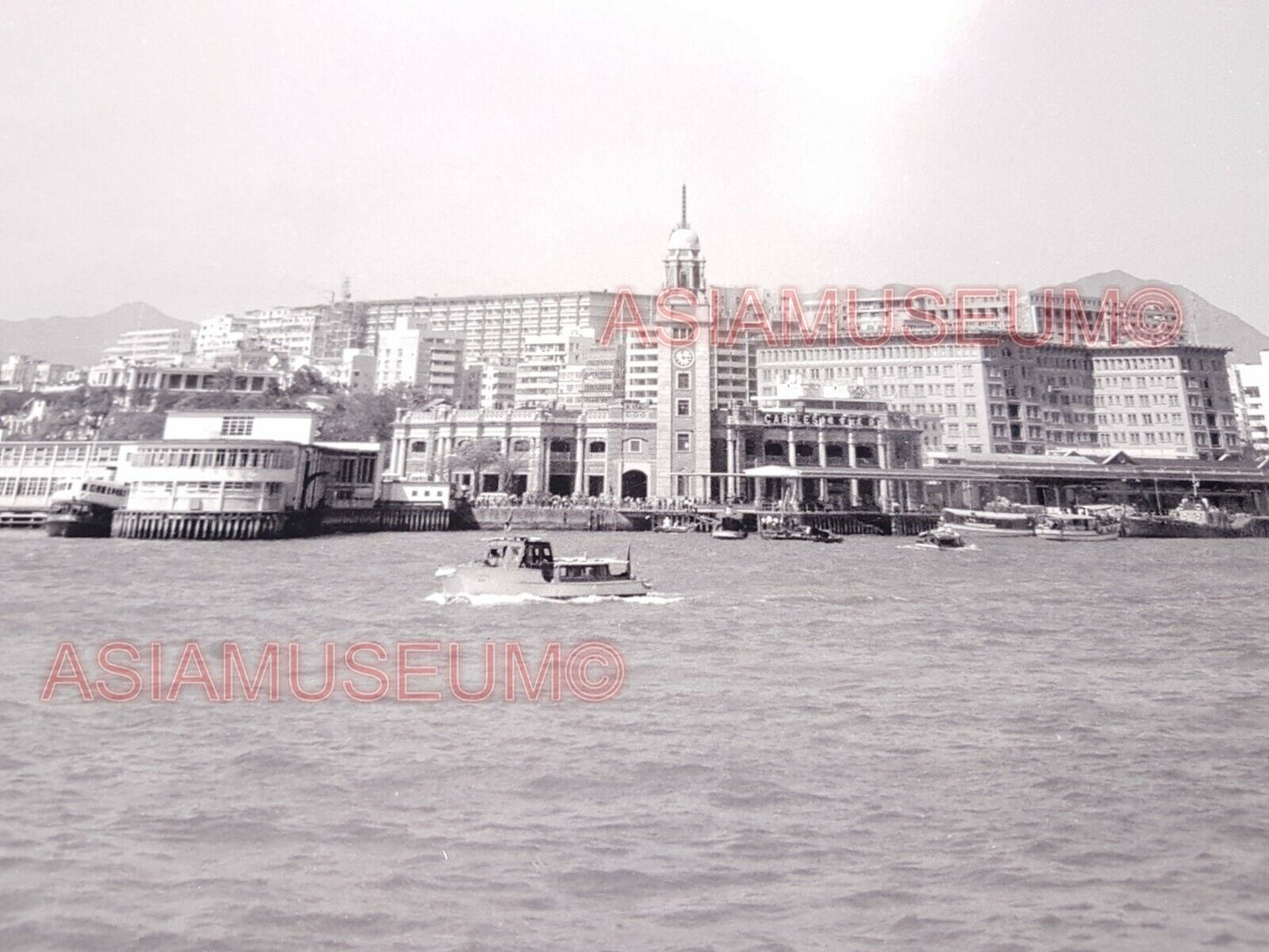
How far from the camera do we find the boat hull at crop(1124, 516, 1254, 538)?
211ft

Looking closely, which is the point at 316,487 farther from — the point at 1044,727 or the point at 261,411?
the point at 1044,727

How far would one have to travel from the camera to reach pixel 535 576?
76.2ft

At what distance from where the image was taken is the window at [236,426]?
55.1m

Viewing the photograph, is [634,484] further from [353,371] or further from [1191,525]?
[353,371]

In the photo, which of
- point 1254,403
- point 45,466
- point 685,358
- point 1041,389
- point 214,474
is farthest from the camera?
point 1254,403

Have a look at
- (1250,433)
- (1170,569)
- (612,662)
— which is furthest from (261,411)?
(1250,433)

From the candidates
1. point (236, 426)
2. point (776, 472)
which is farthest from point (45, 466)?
point (776, 472)

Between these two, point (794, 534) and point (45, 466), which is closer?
point (45, 466)

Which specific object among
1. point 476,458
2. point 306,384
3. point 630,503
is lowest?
point 630,503

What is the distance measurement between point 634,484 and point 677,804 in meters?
73.9

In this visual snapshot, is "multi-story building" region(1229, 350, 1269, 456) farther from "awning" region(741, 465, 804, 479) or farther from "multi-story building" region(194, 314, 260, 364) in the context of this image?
"multi-story building" region(194, 314, 260, 364)

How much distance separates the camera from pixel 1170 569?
121ft

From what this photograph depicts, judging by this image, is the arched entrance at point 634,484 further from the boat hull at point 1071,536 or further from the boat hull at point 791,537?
the boat hull at point 1071,536

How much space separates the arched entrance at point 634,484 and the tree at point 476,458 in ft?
39.7
